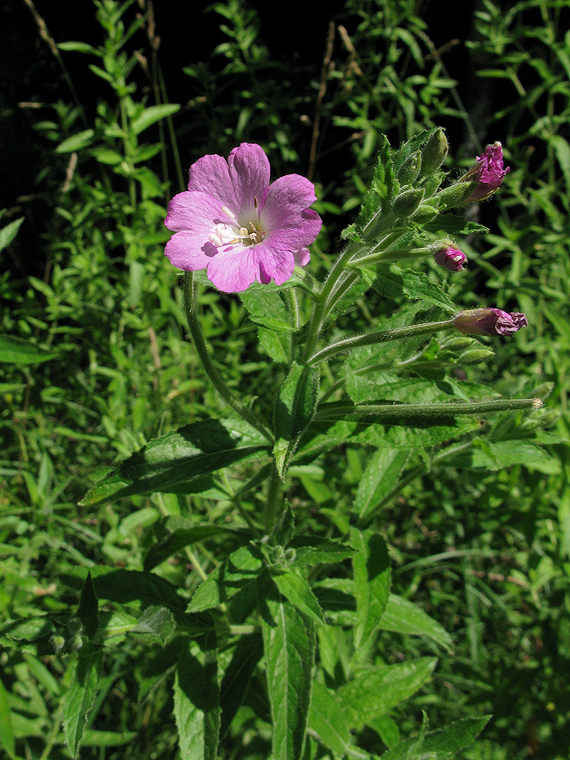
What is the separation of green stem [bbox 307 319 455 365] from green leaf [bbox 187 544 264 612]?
0.61 m

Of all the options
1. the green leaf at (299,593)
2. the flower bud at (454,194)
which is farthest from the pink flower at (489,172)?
the green leaf at (299,593)

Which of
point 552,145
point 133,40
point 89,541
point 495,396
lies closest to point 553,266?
point 552,145

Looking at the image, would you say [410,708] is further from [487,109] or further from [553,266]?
[487,109]

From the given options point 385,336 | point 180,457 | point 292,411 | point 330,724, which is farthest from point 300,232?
point 330,724

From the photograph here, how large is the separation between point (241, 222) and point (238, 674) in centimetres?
146

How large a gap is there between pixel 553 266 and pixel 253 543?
2571 mm

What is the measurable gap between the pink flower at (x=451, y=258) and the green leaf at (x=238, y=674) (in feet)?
4.53

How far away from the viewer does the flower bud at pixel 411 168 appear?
1.36 m

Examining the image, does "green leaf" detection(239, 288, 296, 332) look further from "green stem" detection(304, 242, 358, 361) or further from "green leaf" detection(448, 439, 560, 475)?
"green leaf" detection(448, 439, 560, 475)

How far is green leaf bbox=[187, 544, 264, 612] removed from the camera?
64.1 inches

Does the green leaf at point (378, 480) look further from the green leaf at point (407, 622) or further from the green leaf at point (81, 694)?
the green leaf at point (81, 694)

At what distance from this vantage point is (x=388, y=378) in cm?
184

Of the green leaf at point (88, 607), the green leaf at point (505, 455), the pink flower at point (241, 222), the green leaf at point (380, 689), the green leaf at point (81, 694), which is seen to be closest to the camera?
the pink flower at point (241, 222)

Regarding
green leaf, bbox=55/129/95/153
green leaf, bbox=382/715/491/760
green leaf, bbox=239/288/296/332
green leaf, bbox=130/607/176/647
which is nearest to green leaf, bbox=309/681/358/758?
green leaf, bbox=382/715/491/760
